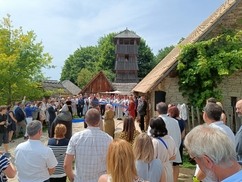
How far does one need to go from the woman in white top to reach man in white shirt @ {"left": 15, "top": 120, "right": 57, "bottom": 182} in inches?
62.0

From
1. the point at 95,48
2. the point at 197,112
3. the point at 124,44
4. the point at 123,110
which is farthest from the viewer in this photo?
the point at 95,48

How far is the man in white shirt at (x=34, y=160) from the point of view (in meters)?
4.44

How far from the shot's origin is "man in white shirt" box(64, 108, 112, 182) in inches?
175

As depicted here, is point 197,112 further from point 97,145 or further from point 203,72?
point 97,145

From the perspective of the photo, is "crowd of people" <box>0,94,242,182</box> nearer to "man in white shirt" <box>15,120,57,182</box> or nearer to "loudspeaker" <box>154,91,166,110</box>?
"man in white shirt" <box>15,120,57,182</box>

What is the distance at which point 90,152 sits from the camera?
14.6ft

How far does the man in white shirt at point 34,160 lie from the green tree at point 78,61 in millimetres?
77874

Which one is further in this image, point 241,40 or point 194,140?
point 241,40

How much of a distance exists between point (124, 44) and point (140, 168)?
55680mm

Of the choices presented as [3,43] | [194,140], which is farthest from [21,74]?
[194,140]

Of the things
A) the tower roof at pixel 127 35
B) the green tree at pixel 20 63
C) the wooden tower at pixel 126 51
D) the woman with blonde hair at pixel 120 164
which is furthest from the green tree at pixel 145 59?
the woman with blonde hair at pixel 120 164

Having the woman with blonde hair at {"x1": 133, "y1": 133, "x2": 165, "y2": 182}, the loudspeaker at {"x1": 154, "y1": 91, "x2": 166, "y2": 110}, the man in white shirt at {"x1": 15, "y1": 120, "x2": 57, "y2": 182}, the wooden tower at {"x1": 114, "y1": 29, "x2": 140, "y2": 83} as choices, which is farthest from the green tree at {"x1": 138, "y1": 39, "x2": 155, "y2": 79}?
the woman with blonde hair at {"x1": 133, "y1": 133, "x2": 165, "y2": 182}

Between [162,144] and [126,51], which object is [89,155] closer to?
[162,144]

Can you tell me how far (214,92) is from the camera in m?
13.3
